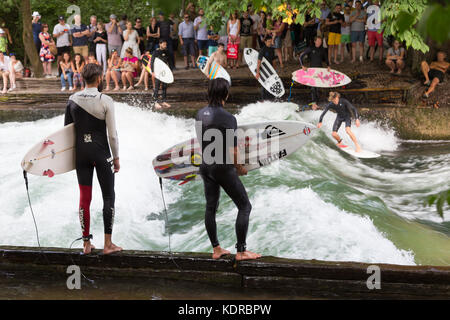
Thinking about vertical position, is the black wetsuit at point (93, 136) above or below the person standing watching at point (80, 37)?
below

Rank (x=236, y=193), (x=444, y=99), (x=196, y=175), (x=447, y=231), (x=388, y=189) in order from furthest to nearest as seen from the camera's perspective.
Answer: (x=444, y=99) → (x=388, y=189) → (x=447, y=231) → (x=196, y=175) → (x=236, y=193)

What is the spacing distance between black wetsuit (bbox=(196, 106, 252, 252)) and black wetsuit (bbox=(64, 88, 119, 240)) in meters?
0.74

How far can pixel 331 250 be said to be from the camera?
222 inches

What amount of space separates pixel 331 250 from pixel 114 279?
2334mm

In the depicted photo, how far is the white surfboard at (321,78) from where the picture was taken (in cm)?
1291

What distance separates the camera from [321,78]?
13.0 meters

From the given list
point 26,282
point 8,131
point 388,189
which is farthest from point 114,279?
point 8,131

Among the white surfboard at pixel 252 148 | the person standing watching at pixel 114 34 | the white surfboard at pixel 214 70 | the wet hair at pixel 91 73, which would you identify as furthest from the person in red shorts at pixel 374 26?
the wet hair at pixel 91 73

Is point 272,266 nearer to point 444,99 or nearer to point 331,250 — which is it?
point 331,250

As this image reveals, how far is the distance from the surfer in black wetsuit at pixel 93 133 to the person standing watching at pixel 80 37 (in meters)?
11.2

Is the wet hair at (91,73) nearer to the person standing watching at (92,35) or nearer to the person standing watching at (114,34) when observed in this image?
the person standing watching at (114,34)

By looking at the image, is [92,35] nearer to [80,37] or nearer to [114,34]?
[80,37]

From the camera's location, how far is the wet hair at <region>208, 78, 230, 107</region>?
4.07 m

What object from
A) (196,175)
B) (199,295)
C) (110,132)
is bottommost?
(199,295)
